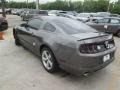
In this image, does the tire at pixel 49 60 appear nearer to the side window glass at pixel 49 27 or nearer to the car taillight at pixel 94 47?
the side window glass at pixel 49 27

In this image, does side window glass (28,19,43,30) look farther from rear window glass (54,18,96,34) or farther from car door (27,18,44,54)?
rear window glass (54,18,96,34)

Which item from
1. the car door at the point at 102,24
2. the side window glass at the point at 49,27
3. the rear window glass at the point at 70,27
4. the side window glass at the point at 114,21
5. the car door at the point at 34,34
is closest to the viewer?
the rear window glass at the point at 70,27

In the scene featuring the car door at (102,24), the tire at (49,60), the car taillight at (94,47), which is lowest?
the tire at (49,60)

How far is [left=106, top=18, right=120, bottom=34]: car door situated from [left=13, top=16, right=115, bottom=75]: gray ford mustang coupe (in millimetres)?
6795

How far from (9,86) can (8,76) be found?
1.77ft

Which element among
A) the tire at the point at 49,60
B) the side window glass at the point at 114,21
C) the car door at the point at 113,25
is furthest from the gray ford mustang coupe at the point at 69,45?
the side window glass at the point at 114,21

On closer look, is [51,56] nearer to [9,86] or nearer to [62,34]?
[62,34]

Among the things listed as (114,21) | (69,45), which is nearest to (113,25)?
(114,21)

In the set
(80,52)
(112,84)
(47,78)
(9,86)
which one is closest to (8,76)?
(9,86)

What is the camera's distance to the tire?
→ 461cm

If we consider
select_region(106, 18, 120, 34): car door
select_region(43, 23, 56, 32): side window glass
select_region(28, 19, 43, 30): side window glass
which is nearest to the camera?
select_region(43, 23, 56, 32): side window glass

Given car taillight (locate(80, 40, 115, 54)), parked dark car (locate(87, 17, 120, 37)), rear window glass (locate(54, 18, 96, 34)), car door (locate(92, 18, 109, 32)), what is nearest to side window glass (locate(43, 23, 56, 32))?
rear window glass (locate(54, 18, 96, 34))

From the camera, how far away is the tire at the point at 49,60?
4.61 metres

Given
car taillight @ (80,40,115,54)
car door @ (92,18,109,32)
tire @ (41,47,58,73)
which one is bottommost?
tire @ (41,47,58,73)
